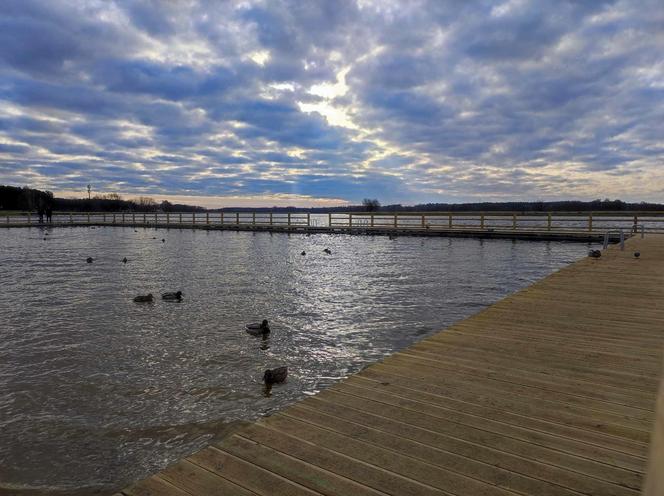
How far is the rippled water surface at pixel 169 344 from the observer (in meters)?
5.09

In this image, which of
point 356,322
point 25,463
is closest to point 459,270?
point 356,322

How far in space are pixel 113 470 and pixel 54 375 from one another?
3142mm

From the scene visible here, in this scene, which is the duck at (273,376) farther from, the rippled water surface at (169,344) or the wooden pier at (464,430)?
the wooden pier at (464,430)

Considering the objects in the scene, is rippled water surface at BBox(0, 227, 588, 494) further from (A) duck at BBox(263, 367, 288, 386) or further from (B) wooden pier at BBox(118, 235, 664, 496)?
(B) wooden pier at BBox(118, 235, 664, 496)

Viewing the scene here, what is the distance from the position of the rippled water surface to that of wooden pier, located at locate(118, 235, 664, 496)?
5.91ft

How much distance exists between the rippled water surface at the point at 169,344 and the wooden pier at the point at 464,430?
70.9 inches

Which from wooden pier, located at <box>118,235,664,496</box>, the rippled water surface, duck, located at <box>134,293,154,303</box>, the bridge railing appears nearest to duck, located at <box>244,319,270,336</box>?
the rippled water surface

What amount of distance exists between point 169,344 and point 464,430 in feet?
21.2

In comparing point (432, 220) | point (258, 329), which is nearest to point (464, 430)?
point (258, 329)

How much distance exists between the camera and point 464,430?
369 cm

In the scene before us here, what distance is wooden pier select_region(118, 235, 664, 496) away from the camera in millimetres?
2994

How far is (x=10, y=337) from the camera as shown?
900 cm

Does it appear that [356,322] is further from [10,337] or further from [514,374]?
[10,337]

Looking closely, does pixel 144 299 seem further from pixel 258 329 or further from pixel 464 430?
pixel 464 430
